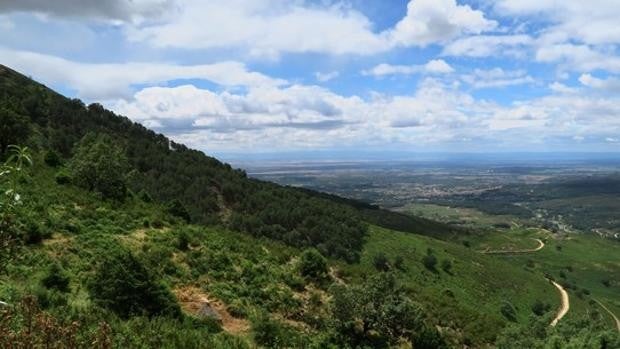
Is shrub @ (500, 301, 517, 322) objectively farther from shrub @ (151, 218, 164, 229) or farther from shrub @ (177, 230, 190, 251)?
shrub @ (177, 230, 190, 251)

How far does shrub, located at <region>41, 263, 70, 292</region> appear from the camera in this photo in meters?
20.5

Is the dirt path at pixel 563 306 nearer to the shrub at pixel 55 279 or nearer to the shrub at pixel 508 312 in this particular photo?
the shrub at pixel 508 312

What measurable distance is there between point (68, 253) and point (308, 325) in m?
13.0

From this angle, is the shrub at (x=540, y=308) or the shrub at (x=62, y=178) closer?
the shrub at (x=62, y=178)

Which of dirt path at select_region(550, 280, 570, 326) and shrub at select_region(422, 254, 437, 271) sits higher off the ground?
shrub at select_region(422, 254, 437, 271)

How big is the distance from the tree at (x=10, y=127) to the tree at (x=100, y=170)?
5412 mm

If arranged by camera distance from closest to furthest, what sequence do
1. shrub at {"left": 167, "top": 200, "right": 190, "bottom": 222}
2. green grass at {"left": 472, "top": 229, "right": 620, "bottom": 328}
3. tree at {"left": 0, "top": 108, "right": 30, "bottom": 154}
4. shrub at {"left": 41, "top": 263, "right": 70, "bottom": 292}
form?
shrub at {"left": 41, "top": 263, "right": 70, "bottom": 292} → tree at {"left": 0, "top": 108, "right": 30, "bottom": 154} → shrub at {"left": 167, "top": 200, "right": 190, "bottom": 222} → green grass at {"left": 472, "top": 229, "right": 620, "bottom": 328}

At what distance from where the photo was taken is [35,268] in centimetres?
2242

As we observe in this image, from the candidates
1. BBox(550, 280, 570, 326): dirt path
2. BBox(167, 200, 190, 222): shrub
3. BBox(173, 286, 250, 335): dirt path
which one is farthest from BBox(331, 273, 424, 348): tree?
BBox(550, 280, 570, 326): dirt path

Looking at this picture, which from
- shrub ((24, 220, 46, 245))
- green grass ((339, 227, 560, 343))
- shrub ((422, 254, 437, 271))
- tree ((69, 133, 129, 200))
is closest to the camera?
shrub ((24, 220, 46, 245))

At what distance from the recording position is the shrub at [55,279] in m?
20.5

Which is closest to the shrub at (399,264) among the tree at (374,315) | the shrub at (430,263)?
the shrub at (430,263)

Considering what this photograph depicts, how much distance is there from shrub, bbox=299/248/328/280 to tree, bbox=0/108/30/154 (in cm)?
2740

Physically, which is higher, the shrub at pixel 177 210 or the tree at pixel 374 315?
the shrub at pixel 177 210
